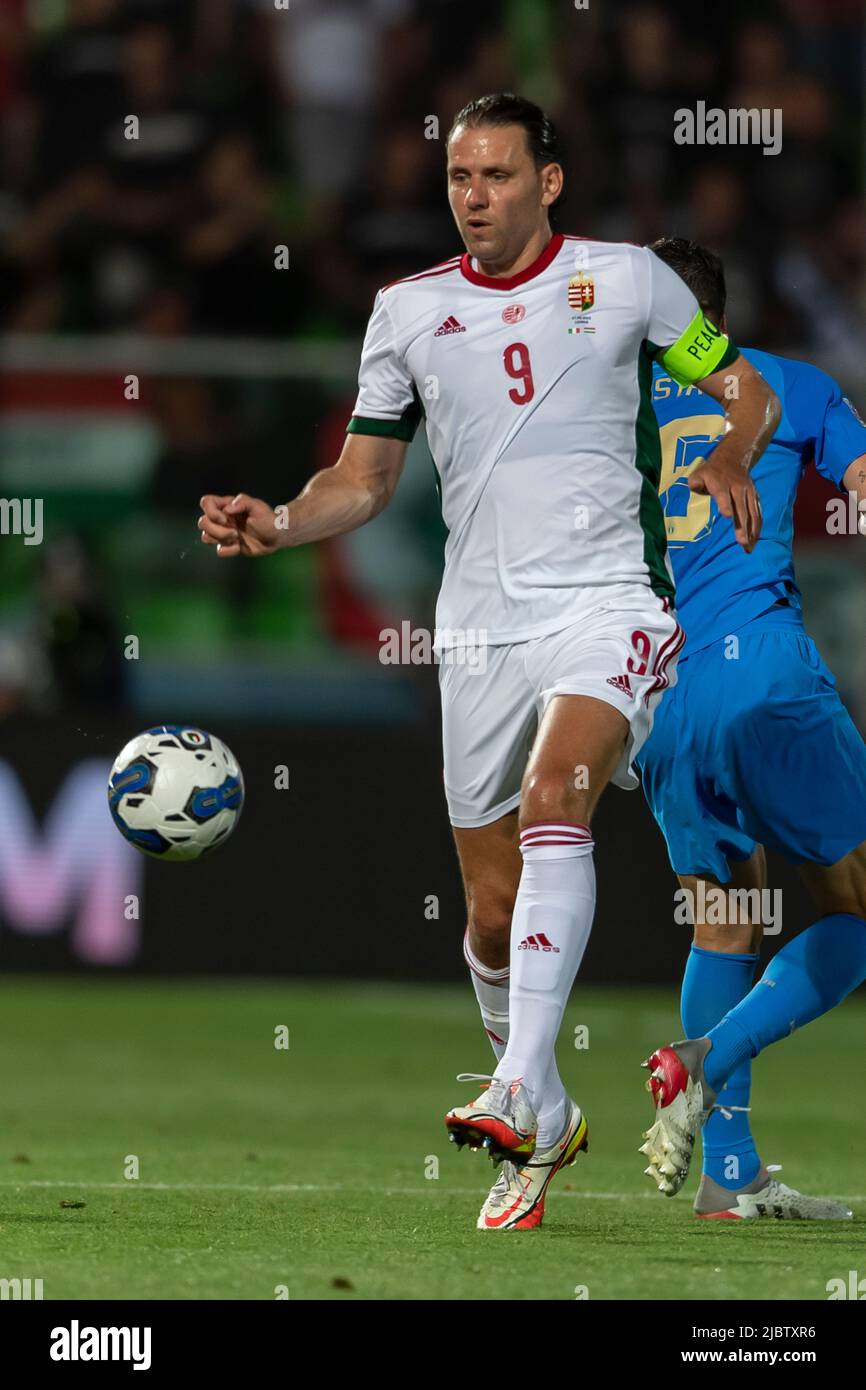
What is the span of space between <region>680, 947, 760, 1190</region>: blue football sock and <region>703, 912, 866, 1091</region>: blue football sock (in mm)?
142

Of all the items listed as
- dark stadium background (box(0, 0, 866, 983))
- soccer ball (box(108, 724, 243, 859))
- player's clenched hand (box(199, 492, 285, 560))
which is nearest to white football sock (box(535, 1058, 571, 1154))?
soccer ball (box(108, 724, 243, 859))

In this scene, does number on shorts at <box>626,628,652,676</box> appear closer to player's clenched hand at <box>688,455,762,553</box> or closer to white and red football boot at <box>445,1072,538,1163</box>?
player's clenched hand at <box>688,455,762,553</box>

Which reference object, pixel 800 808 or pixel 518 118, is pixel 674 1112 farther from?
pixel 518 118

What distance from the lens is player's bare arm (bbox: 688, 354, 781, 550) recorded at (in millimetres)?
5055

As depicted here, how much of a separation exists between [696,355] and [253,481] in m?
7.13

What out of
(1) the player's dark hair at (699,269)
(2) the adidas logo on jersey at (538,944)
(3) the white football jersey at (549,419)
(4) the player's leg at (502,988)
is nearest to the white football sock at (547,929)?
(2) the adidas logo on jersey at (538,944)

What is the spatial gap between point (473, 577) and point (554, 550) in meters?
0.23

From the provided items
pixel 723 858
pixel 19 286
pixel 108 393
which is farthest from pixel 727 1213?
pixel 19 286

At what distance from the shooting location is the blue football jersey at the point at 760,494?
5906 millimetres

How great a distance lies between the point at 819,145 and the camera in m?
14.9

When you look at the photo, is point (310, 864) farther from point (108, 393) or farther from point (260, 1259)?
point (260, 1259)

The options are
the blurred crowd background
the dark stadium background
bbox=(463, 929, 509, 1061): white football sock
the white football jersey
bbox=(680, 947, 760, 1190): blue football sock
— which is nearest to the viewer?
the white football jersey

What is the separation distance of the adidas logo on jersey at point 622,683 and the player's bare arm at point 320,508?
85 centimetres

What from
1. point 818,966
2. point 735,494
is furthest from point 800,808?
point 735,494
